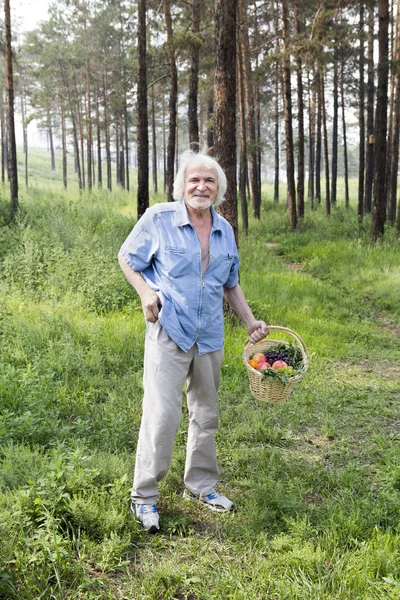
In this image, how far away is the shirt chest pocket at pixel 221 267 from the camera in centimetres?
361

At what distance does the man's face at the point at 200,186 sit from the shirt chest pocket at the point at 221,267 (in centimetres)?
35

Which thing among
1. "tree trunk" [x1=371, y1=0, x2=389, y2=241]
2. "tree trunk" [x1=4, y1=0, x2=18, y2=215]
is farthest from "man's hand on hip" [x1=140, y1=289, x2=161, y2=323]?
"tree trunk" [x1=4, y1=0, x2=18, y2=215]

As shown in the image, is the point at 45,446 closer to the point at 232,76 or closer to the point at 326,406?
the point at 326,406

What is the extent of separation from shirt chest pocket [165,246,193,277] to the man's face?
31 cm

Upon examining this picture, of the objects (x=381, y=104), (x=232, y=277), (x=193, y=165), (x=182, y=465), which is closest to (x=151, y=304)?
(x=232, y=277)

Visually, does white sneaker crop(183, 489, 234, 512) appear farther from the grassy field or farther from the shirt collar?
the shirt collar

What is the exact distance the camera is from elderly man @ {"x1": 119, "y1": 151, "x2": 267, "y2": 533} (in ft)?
11.4

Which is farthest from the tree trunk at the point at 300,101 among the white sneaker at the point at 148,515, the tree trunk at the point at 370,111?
the white sneaker at the point at 148,515

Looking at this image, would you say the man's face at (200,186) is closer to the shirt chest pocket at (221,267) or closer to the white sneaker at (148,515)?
the shirt chest pocket at (221,267)

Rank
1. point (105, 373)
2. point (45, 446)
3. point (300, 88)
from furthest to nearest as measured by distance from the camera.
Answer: point (300, 88)
point (105, 373)
point (45, 446)

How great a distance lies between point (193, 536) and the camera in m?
3.44

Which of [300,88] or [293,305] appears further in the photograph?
[300,88]

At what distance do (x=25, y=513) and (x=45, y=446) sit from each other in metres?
1.22

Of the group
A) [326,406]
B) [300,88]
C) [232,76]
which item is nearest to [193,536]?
[326,406]
